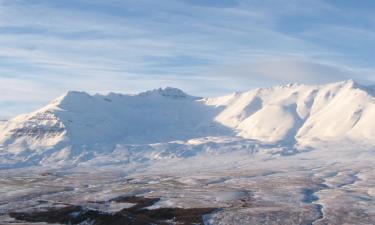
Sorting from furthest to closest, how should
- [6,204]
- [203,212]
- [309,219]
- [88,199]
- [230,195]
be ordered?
[230,195], [88,199], [6,204], [203,212], [309,219]

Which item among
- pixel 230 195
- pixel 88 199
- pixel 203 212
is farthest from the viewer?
pixel 230 195

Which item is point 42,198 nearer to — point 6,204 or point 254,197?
point 6,204

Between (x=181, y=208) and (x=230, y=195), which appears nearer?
(x=181, y=208)

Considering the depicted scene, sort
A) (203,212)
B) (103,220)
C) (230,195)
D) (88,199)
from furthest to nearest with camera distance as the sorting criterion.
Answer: (230,195) < (88,199) < (203,212) < (103,220)

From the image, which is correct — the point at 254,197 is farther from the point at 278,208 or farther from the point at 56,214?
the point at 56,214

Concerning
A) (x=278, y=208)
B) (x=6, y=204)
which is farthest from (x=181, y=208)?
(x=6, y=204)

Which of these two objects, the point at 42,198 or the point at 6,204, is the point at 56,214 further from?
the point at 42,198

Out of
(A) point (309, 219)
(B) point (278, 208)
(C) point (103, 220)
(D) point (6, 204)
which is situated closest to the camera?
(C) point (103, 220)

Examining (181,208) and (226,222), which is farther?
(181,208)

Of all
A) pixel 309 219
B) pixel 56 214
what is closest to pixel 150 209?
pixel 56 214
